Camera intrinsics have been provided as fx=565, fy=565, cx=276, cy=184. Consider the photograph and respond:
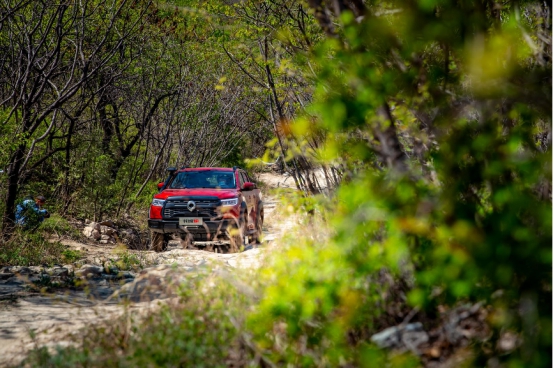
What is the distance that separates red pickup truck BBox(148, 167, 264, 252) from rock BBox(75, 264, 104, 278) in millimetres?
2415

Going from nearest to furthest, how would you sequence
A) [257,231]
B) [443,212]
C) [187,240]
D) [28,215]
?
[443,212] → [28,215] → [187,240] → [257,231]

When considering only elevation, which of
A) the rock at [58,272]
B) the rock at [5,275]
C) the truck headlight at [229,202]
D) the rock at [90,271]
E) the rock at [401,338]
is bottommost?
the rock at [401,338]

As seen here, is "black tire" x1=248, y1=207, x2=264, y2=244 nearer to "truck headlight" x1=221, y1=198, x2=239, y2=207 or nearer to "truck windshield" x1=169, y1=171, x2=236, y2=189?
"truck headlight" x1=221, y1=198, x2=239, y2=207

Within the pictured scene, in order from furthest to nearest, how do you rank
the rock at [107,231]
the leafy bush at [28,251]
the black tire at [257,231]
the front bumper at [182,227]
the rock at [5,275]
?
the rock at [107,231] < the black tire at [257,231] < the front bumper at [182,227] < the leafy bush at [28,251] < the rock at [5,275]

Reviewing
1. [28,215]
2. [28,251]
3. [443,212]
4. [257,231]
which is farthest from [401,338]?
[28,215]

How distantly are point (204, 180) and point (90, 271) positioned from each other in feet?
14.6

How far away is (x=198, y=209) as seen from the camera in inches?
462

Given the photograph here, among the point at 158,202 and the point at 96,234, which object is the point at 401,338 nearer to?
the point at 158,202

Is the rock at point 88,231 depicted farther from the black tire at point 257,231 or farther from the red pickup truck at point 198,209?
the black tire at point 257,231

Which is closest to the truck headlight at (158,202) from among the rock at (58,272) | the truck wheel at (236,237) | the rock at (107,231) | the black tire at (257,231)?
the truck wheel at (236,237)

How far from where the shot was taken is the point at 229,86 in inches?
864

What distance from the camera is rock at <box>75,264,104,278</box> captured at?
8.59 meters

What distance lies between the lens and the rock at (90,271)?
338 inches

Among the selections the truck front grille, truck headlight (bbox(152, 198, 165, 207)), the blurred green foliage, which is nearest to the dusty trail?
the blurred green foliage
